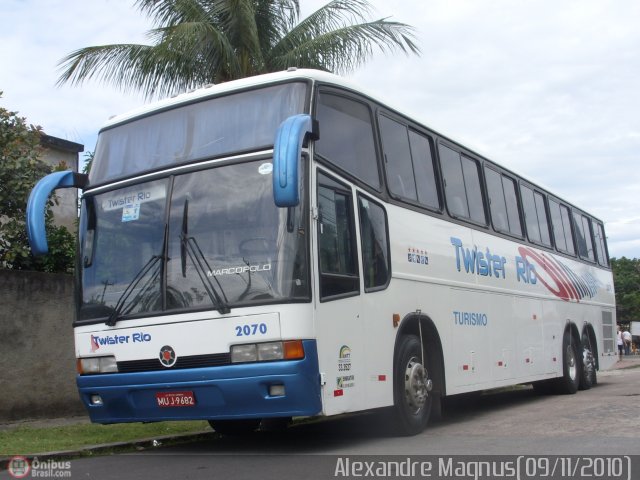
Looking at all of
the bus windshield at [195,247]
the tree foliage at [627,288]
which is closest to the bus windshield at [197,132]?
the bus windshield at [195,247]

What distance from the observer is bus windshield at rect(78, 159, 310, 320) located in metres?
7.40

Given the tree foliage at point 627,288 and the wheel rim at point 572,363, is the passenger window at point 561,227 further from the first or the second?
the tree foliage at point 627,288

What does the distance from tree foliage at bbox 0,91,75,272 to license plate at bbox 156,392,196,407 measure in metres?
6.00

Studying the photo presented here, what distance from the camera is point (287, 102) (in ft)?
26.3

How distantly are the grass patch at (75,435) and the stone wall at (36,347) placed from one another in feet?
3.73

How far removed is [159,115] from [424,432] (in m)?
4.70

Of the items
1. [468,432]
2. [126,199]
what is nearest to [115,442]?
[126,199]

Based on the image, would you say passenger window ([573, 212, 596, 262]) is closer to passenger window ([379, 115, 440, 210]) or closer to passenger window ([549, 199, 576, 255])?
passenger window ([549, 199, 576, 255])

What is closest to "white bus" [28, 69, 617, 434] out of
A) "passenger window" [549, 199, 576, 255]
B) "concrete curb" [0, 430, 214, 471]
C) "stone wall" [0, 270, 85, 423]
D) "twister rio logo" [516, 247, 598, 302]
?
"concrete curb" [0, 430, 214, 471]

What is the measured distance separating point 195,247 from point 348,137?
2.05m

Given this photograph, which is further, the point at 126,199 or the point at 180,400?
the point at 126,199

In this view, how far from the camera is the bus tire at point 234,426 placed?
9914 millimetres

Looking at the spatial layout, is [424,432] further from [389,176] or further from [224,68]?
[224,68]

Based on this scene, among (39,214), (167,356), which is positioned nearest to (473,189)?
(167,356)
